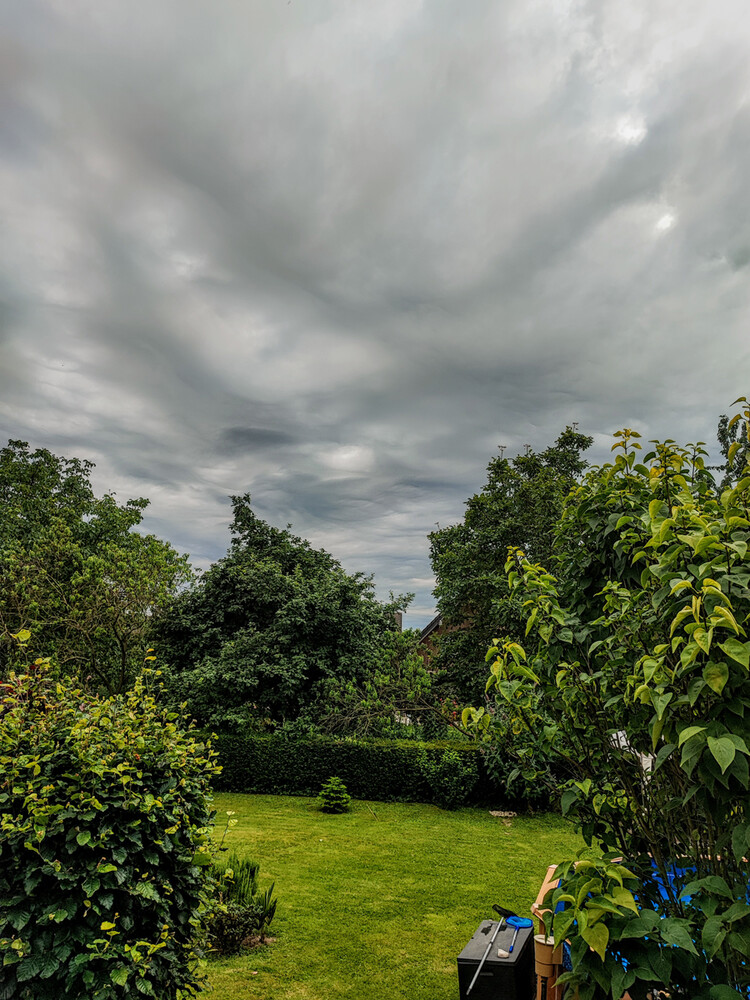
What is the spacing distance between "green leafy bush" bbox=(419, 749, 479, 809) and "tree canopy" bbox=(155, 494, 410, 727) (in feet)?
13.0

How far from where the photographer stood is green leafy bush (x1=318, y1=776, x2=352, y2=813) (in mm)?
13125

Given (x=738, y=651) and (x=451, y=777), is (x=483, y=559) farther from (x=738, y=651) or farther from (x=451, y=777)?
(x=738, y=651)

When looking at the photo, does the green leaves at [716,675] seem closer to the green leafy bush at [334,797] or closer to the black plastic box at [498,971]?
the black plastic box at [498,971]

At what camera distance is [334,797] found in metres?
13.2

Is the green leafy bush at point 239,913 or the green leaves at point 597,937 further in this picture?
the green leafy bush at point 239,913

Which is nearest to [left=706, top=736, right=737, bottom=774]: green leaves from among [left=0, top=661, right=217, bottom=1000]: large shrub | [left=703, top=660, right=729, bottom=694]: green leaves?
[left=703, top=660, right=729, bottom=694]: green leaves

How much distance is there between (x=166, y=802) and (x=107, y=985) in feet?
2.67

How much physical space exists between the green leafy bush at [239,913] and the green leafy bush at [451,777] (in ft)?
24.3

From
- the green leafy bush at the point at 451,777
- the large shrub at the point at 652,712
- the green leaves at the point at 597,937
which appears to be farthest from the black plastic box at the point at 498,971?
the green leafy bush at the point at 451,777

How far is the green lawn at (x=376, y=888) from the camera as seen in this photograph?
5.50 m

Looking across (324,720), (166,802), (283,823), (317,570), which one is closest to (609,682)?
(166,802)

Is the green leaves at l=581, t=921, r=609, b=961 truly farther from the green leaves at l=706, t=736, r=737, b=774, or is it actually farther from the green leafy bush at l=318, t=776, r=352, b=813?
the green leafy bush at l=318, t=776, r=352, b=813

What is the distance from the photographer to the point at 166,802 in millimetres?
3297

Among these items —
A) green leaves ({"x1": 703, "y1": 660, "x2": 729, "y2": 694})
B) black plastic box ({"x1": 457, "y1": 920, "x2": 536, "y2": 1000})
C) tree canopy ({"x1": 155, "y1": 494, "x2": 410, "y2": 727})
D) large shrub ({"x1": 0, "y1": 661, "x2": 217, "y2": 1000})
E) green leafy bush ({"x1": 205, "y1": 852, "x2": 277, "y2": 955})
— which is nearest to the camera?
green leaves ({"x1": 703, "y1": 660, "x2": 729, "y2": 694})
